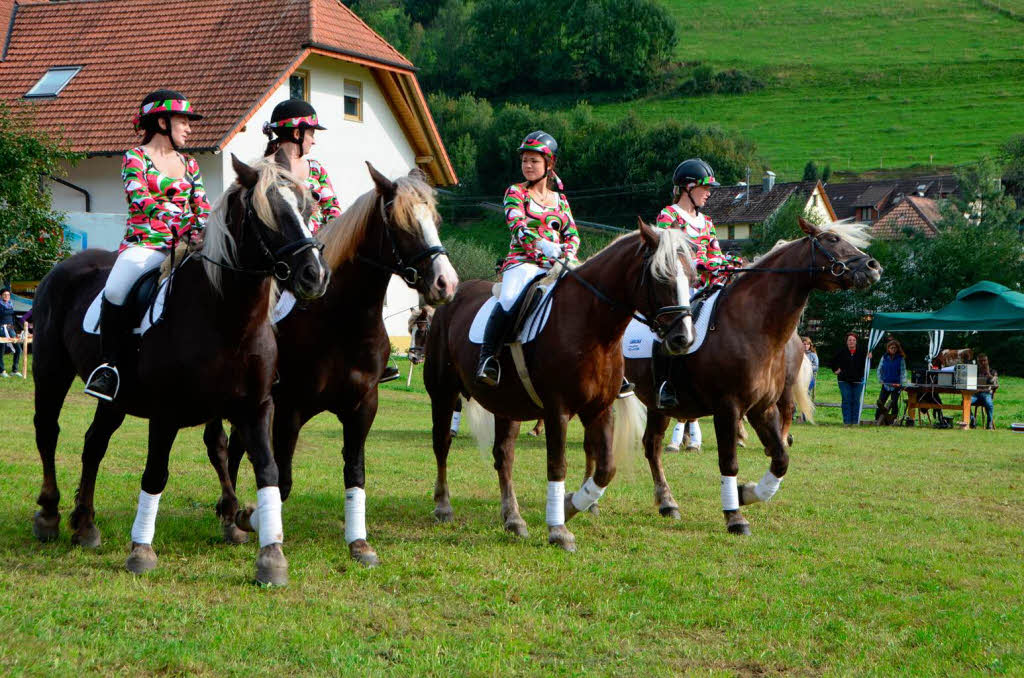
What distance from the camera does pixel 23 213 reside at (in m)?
19.5

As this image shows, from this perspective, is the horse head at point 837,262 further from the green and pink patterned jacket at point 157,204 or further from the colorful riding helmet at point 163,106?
the colorful riding helmet at point 163,106

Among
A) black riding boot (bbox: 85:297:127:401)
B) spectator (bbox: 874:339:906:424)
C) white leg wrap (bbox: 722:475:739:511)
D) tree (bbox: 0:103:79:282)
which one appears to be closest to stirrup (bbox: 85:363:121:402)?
black riding boot (bbox: 85:297:127:401)

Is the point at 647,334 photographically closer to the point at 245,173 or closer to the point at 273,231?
the point at 273,231

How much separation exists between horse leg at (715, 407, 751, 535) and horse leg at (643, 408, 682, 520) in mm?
802

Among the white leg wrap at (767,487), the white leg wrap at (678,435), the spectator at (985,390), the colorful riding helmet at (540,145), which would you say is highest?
the colorful riding helmet at (540,145)

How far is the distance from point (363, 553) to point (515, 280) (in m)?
2.65

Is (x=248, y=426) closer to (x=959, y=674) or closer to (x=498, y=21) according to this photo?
(x=959, y=674)

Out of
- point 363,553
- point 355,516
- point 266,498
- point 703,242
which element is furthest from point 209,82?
point 266,498

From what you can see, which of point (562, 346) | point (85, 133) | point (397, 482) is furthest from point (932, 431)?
point (85, 133)

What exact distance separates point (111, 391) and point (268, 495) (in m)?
1.24

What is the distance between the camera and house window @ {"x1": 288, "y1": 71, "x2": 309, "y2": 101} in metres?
30.8

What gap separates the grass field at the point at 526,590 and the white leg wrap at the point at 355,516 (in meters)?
0.23

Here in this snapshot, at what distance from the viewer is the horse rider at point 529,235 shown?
8086mm

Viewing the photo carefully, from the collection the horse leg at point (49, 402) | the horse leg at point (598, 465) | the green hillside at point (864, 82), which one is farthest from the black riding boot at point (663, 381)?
the green hillside at point (864, 82)
